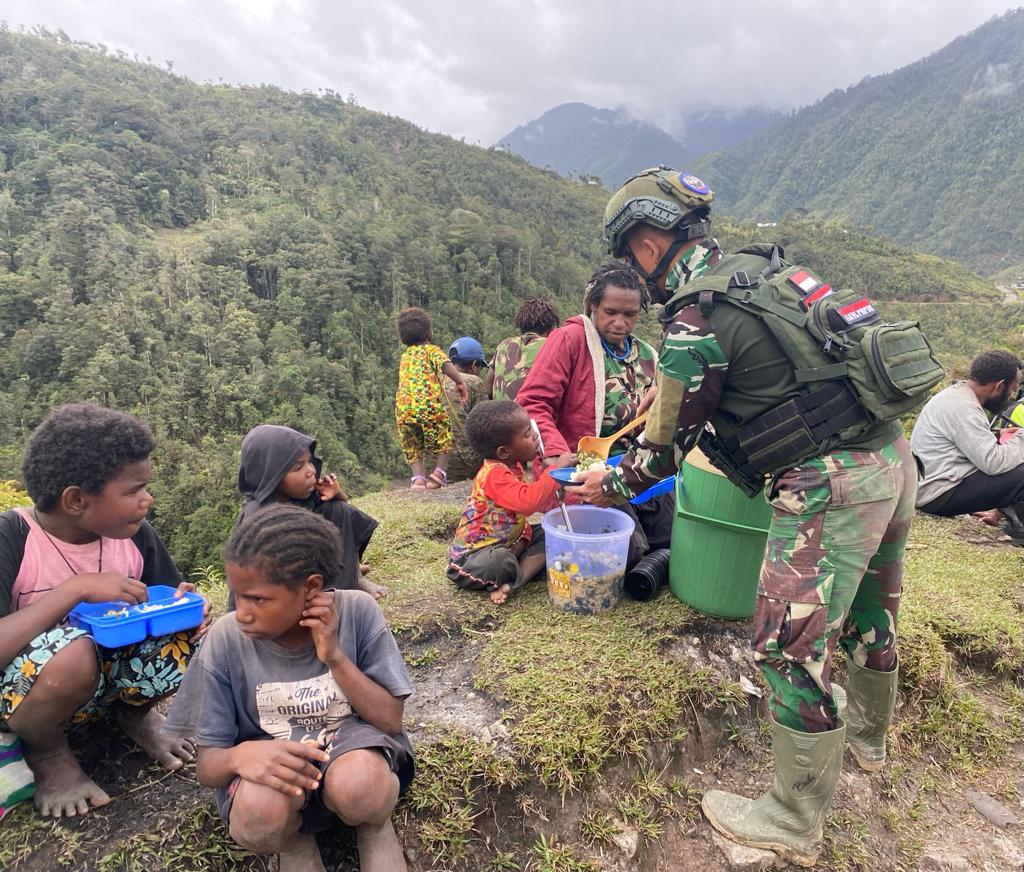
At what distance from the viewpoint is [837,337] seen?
6.27 feet

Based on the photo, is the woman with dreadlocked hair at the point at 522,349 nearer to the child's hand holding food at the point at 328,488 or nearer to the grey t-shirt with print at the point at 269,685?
the child's hand holding food at the point at 328,488

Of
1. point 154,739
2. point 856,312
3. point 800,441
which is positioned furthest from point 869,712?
point 154,739

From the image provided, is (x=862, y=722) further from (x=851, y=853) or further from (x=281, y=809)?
(x=281, y=809)

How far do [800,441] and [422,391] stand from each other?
15.1 ft

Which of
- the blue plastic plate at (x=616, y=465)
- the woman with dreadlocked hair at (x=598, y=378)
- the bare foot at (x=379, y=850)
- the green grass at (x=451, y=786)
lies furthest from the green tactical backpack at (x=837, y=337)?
the bare foot at (x=379, y=850)

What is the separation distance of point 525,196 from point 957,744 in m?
68.6

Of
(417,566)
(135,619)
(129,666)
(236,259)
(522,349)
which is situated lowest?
(417,566)

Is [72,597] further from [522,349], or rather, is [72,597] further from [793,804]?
[522,349]

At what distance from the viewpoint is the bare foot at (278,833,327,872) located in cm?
171

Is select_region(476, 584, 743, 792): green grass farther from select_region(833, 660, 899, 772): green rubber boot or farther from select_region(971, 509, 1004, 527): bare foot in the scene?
select_region(971, 509, 1004, 527): bare foot

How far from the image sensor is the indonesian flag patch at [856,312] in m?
1.93

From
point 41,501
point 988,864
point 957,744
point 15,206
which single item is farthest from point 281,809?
point 15,206

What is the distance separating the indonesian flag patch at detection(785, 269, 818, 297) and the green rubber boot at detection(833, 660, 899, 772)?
159cm

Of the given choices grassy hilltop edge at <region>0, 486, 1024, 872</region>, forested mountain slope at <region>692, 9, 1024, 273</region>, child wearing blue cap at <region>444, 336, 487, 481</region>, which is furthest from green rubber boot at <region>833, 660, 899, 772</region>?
forested mountain slope at <region>692, 9, 1024, 273</region>
